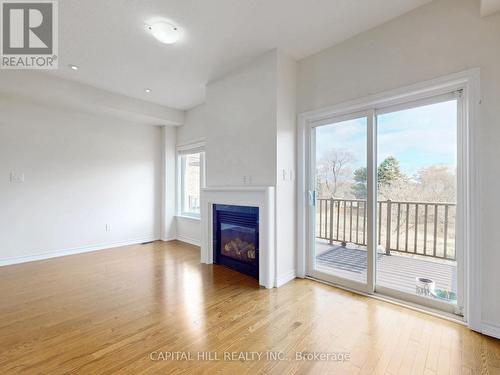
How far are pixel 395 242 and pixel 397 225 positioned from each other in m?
0.19

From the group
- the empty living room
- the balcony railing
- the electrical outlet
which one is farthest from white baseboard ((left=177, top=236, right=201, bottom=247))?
the electrical outlet

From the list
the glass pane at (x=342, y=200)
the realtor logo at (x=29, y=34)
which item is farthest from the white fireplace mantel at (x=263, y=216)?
the realtor logo at (x=29, y=34)

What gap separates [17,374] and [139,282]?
1430 millimetres

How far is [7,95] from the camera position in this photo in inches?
134

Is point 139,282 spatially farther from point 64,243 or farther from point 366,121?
point 366,121

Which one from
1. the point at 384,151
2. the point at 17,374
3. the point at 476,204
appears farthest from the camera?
the point at 384,151

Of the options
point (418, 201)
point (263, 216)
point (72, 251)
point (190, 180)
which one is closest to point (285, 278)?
point (263, 216)

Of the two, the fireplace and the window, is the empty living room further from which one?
the window

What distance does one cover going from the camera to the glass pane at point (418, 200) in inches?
84.6

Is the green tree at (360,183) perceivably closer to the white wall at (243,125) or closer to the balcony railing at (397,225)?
the balcony railing at (397,225)

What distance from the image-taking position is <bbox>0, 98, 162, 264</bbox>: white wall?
3.61 meters

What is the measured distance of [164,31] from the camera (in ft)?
7.74

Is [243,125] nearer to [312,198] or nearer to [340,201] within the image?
[312,198]

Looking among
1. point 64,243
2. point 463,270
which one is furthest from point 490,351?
point 64,243
